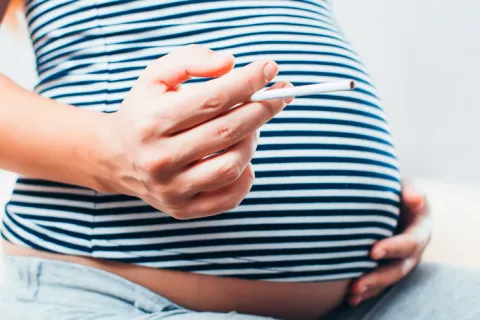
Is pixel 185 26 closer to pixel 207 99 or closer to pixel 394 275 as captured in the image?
pixel 207 99

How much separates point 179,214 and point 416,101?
1.13m

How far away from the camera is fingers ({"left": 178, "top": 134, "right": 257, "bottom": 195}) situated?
358mm

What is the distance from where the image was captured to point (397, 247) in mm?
571

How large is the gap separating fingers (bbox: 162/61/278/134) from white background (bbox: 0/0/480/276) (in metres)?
0.98

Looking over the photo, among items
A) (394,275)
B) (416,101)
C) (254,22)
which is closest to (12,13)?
(254,22)

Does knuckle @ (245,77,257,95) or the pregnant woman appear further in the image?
the pregnant woman

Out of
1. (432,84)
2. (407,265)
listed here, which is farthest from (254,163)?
(432,84)

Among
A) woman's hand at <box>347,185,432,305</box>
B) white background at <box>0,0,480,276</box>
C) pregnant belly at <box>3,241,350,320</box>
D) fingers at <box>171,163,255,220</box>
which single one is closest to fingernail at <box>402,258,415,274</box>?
woman's hand at <box>347,185,432,305</box>

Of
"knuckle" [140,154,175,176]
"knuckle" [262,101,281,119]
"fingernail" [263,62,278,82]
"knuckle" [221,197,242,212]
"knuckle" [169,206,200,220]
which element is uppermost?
"fingernail" [263,62,278,82]

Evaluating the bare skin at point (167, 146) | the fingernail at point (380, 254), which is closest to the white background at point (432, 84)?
the fingernail at point (380, 254)

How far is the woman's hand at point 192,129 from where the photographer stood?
0.34 metres

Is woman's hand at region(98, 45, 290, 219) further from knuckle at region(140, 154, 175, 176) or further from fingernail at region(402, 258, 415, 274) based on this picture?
fingernail at region(402, 258, 415, 274)

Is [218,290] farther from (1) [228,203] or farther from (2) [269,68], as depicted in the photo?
(2) [269,68]

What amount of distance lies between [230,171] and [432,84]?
44.5 inches
